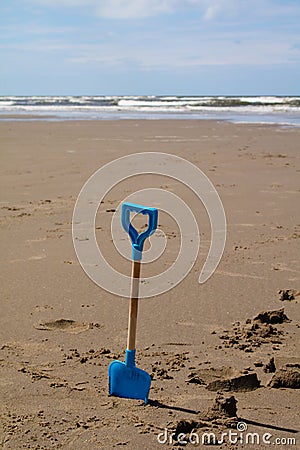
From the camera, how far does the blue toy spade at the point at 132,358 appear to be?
108 inches

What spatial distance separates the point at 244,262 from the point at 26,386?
2.59 m

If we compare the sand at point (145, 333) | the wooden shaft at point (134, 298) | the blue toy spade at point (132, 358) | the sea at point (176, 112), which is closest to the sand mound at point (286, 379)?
the sand at point (145, 333)

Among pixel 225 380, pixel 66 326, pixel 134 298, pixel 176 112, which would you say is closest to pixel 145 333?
pixel 66 326

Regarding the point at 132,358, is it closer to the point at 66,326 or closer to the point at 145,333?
the point at 145,333

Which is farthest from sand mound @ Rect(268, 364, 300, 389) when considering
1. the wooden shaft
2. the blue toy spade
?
the wooden shaft

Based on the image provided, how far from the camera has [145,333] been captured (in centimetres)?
368

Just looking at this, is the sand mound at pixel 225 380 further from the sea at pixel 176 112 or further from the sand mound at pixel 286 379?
the sea at pixel 176 112

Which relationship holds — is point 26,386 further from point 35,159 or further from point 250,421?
point 35,159

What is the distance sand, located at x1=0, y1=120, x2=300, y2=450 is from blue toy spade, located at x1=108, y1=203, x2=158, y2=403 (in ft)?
0.21

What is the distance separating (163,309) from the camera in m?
4.05

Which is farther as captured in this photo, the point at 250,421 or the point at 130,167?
the point at 130,167

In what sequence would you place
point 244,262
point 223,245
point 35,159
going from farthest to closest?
point 35,159 → point 223,245 → point 244,262

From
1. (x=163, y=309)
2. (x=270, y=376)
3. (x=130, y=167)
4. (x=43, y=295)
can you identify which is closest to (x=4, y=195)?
(x=130, y=167)

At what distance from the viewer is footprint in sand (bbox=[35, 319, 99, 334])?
3.72m
